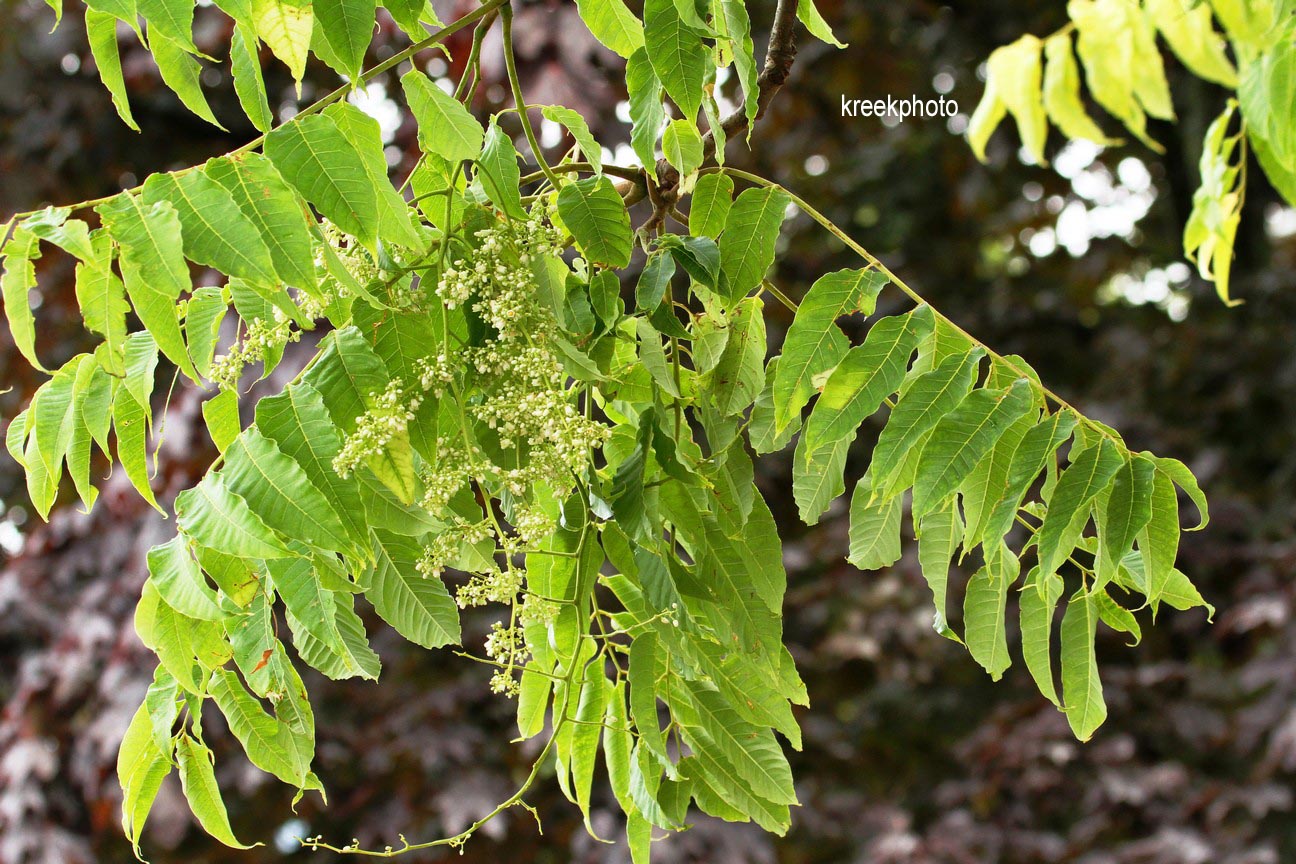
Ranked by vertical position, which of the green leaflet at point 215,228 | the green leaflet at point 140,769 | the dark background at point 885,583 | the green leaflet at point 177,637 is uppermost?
the green leaflet at point 215,228

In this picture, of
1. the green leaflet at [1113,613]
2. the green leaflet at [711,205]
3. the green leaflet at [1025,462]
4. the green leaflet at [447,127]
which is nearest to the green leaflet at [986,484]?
the green leaflet at [1025,462]

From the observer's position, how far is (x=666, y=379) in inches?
51.6

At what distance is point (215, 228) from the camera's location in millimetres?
1113

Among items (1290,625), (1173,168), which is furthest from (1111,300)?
(1290,625)

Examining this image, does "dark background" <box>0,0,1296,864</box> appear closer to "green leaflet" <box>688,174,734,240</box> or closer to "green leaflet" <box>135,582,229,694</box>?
"green leaflet" <box>688,174,734,240</box>

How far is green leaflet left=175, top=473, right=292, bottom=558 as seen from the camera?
3.78 ft

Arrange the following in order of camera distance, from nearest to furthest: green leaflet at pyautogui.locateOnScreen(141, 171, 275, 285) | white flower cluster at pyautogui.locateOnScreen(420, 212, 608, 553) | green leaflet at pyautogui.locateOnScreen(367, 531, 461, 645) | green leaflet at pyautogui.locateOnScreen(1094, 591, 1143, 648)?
green leaflet at pyautogui.locateOnScreen(141, 171, 275, 285) < white flower cluster at pyautogui.locateOnScreen(420, 212, 608, 553) < green leaflet at pyautogui.locateOnScreen(367, 531, 461, 645) < green leaflet at pyautogui.locateOnScreen(1094, 591, 1143, 648)

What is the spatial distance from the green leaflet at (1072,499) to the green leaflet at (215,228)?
30.2 inches

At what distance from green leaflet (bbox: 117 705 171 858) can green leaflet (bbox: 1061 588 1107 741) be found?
959 mm

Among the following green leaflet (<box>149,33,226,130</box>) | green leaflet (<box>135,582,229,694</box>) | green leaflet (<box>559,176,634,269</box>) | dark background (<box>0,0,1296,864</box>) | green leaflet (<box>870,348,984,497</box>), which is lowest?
dark background (<box>0,0,1296,864</box>)

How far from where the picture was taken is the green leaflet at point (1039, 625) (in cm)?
144

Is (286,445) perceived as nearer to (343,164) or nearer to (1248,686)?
(343,164)

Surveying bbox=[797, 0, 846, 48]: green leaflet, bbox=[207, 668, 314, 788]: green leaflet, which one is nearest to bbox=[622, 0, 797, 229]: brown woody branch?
bbox=[797, 0, 846, 48]: green leaflet

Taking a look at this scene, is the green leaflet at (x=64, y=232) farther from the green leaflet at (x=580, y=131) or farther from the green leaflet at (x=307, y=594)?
the green leaflet at (x=580, y=131)
